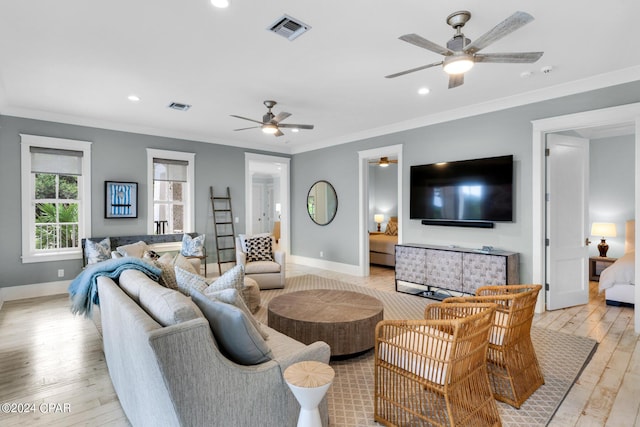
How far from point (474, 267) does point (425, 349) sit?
2.82 m

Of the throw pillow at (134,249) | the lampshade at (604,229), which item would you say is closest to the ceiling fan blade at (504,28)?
the throw pillow at (134,249)

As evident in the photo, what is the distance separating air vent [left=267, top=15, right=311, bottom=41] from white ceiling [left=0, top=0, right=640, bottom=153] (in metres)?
0.06

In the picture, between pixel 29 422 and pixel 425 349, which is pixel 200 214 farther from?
A: pixel 425 349

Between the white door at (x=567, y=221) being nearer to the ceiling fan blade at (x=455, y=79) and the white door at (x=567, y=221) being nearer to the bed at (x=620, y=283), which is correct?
the bed at (x=620, y=283)

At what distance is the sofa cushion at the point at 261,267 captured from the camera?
17.1 feet

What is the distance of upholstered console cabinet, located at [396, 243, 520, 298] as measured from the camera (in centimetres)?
412

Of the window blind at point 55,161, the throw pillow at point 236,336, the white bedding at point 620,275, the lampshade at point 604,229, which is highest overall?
the window blind at point 55,161

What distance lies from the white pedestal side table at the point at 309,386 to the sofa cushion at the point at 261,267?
12.4 ft

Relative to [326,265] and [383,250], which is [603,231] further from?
[326,265]

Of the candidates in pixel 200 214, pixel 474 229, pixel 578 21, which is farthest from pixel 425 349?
pixel 200 214

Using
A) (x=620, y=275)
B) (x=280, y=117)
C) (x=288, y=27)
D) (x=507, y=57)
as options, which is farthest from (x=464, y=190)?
(x=288, y=27)

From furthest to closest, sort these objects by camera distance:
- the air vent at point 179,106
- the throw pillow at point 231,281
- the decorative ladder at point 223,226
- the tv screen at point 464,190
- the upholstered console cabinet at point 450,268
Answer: the decorative ladder at point 223,226
the air vent at point 179,106
the tv screen at point 464,190
the upholstered console cabinet at point 450,268
the throw pillow at point 231,281

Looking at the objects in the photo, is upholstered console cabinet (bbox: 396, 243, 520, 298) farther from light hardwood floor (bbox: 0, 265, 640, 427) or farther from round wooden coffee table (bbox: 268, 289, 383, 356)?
round wooden coffee table (bbox: 268, 289, 383, 356)

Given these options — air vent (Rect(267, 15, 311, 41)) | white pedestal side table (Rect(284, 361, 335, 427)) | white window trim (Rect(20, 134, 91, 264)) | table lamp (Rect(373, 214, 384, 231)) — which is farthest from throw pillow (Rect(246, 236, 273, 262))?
table lamp (Rect(373, 214, 384, 231))
